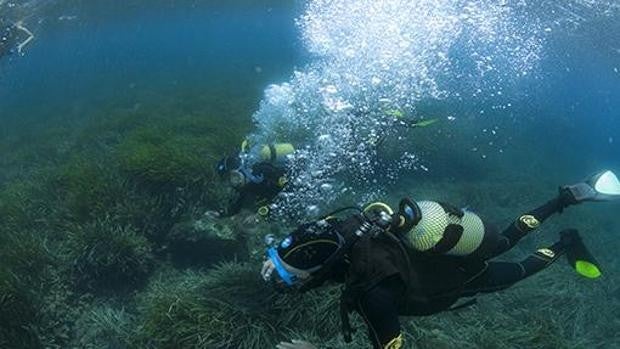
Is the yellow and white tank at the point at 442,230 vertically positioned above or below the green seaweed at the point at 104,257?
above

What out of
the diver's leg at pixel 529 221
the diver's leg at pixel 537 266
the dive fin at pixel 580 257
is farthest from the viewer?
the diver's leg at pixel 529 221

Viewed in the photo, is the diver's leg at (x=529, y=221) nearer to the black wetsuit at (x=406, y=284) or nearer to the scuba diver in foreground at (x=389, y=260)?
the black wetsuit at (x=406, y=284)

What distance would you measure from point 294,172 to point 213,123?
258 inches

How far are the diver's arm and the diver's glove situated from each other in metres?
4.01

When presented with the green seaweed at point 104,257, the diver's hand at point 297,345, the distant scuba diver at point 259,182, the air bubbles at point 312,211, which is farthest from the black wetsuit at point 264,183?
the diver's hand at point 297,345

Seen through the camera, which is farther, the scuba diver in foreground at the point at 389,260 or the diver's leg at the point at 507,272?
the diver's leg at the point at 507,272

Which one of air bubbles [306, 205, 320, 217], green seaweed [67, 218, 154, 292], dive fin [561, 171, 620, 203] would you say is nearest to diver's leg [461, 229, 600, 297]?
dive fin [561, 171, 620, 203]

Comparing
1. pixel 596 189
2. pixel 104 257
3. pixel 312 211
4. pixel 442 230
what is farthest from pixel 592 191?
pixel 104 257

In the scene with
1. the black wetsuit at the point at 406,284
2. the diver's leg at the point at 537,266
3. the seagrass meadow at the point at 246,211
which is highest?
the black wetsuit at the point at 406,284

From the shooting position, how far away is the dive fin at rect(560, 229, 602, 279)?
614cm

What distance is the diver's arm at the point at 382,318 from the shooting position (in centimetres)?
370

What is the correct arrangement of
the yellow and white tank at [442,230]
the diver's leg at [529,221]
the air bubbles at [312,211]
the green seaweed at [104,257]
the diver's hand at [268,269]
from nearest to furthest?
the diver's hand at [268,269], the yellow and white tank at [442,230], the diver's leg at [529,221], the green seaweed at [104,257], the air bubbles at [312,211]

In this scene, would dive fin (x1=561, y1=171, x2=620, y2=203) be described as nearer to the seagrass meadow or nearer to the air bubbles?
the seagrass meadow

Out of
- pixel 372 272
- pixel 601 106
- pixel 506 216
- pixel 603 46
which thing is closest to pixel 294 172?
pixel 372 272
